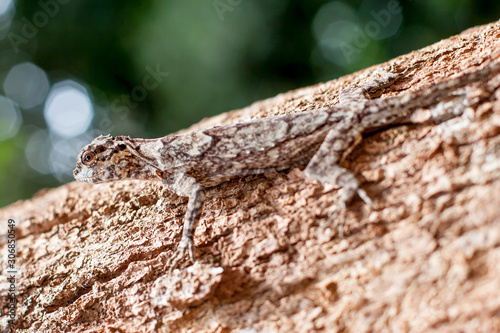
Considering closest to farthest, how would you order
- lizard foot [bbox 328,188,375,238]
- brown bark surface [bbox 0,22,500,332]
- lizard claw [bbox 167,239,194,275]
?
1. brown bark surface [bbox 0,22,500,332]
2. lizard foot [bbox 328,188,375,238]
3. lizard claw [bbox 167,239,194,275]

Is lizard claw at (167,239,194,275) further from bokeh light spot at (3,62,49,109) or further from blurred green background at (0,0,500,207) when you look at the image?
bokeh light spot at (3,62,49,109)

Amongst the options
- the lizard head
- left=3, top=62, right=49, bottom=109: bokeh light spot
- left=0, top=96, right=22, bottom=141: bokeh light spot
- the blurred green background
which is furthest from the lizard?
left=0, top=96, right=22, bottom=141: bokeh light spot

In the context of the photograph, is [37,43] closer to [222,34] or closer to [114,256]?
[222,34]

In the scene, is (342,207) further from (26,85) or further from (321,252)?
(26,85)

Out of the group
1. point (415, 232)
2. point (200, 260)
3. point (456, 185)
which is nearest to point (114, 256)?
point (200, 260)

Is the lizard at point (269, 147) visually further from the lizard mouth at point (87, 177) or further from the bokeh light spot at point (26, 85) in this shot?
the bokeh light spot at point (26, 85)

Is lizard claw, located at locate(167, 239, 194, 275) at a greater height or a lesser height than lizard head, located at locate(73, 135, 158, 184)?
lesser
